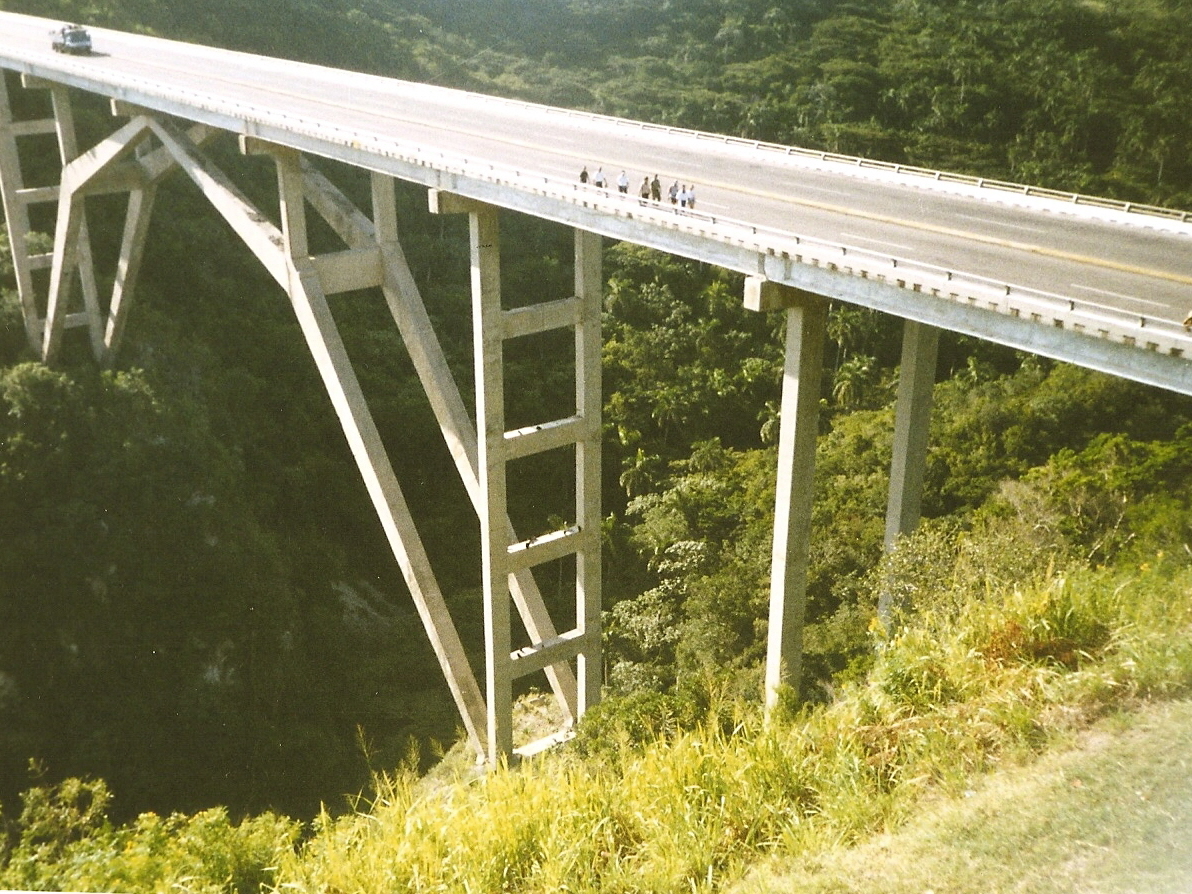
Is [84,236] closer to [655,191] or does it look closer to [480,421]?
[480,421]

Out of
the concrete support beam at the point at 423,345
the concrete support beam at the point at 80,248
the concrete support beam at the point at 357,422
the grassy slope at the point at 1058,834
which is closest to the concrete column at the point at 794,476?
the grassy slope at the point at 1058,834

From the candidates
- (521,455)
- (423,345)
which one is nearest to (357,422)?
(423,345)

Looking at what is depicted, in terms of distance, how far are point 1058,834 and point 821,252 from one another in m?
7.47

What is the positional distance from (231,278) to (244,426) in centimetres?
766

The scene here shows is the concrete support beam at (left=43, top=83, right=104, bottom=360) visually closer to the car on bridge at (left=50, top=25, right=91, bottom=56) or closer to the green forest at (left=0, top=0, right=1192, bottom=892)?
the green forest at (left=0, top=0, right=1192, bottom=892)

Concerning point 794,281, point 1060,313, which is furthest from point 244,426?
point 1060,313

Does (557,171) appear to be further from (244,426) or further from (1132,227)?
(244,426)

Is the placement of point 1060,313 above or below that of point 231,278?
above

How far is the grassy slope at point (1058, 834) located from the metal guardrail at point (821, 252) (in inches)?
153

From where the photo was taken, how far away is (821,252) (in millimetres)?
12938

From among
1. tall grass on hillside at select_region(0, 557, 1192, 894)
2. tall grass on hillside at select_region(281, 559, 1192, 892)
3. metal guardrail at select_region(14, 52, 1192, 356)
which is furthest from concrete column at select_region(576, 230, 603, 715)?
tall grass on hillside at select_region(281, 559, 1192, 892)

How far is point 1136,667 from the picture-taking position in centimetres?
896

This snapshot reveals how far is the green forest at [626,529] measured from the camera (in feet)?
32.3

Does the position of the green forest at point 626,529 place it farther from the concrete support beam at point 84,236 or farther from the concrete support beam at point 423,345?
the concrete support beam at point 423,345
